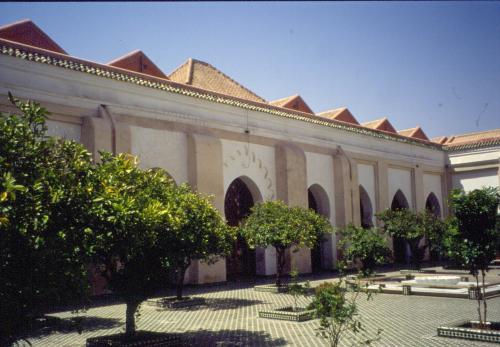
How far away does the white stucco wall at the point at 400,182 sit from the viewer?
29016 millimetres

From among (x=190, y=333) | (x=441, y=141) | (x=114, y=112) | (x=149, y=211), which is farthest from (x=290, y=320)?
(x=441, y=141)

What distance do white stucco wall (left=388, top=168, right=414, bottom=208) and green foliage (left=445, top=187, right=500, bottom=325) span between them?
62.1 ft

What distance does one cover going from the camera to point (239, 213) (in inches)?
866

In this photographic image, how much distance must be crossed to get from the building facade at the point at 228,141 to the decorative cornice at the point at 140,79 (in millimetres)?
44

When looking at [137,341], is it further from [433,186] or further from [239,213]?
[433,186]

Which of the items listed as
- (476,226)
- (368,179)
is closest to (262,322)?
(476,226)

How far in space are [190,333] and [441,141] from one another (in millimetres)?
30323

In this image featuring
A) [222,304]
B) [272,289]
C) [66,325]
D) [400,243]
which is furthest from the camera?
[400,243]

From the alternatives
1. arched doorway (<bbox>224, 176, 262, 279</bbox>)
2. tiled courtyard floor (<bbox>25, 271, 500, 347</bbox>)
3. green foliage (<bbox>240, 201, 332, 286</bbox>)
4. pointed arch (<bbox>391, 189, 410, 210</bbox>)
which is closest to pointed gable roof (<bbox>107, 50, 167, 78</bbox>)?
arched doorway (<bbox>224, 176, 262, 279</bbox>)

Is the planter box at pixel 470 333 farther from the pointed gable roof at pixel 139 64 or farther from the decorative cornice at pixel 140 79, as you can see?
the pointed gable roof at pixel 139 64

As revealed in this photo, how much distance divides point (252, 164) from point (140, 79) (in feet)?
19.2

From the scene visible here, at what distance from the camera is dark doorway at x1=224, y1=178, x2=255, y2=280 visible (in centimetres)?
2144

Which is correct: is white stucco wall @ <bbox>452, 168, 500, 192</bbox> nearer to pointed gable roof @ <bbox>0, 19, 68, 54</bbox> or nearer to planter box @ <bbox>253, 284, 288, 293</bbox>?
A: planter box @ <bbox>253, 284, 288, 293</bbox>

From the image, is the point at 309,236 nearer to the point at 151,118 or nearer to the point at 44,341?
the point at 151,118
